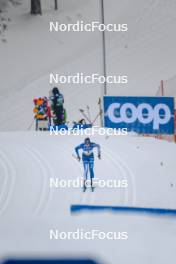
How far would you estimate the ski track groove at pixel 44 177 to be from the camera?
1340 centimetres

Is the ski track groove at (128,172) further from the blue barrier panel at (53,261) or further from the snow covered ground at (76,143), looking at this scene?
the blue barrier panel at (53,261)

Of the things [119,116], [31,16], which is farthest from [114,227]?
[31,16]

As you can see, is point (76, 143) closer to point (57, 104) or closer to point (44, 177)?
point (44, 177)

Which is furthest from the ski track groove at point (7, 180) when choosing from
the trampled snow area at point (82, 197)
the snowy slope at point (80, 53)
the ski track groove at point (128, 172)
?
the snowy slope at point (80, 53)

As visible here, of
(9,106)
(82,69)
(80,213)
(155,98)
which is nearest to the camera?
(80,213)

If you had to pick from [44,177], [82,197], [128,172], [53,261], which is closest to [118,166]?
[128,172]

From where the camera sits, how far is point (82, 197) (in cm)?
1366

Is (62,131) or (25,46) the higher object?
(25,46)

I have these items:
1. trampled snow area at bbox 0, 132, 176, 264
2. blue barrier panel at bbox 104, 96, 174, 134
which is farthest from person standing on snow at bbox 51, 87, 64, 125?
blue barrier panel at bbox 104, 96, 174, 134

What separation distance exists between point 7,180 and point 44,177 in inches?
34.1

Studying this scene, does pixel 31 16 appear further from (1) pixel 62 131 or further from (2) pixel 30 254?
(2) pixel 30 254

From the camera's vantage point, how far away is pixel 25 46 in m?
39.5

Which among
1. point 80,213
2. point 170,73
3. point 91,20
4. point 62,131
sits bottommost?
point 80,213

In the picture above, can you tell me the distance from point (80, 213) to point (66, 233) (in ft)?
7.48
